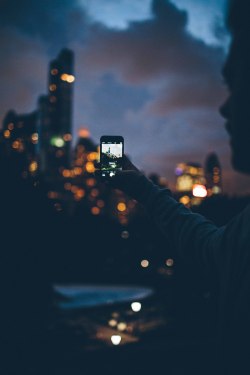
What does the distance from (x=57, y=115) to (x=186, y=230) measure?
109077 mm

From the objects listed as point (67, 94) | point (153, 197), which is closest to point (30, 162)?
point (153, 197)

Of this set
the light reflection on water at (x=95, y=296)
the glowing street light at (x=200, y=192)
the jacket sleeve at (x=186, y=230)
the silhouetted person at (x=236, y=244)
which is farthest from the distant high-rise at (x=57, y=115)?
the silhouetted person at (x=236, y=244)

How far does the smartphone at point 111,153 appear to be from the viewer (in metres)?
2.40

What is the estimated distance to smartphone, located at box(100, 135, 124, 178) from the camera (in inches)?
94.5

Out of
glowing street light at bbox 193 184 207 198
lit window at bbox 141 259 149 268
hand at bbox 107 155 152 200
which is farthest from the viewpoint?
lit window at bbox 141 259 149 268

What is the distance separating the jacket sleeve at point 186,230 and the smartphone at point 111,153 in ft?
1.76

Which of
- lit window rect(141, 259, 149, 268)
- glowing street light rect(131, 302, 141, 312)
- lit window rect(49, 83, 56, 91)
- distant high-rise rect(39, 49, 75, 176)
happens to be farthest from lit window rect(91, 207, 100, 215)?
glowing street light rect(131, 302, 141, 312)

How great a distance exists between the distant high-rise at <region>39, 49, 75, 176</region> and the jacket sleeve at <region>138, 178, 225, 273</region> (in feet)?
321

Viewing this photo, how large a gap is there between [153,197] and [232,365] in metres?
0.85

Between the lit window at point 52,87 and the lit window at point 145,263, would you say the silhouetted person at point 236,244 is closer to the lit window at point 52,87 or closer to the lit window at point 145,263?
the lit window at point 145,263

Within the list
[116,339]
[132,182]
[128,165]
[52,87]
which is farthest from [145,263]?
[52,87]

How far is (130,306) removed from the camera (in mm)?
21844

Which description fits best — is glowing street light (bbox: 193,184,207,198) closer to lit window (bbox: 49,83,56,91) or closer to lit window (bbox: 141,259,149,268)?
lit window (bbox: 141,259,149,268)

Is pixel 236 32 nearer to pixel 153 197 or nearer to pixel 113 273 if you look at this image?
pixel 153 197
